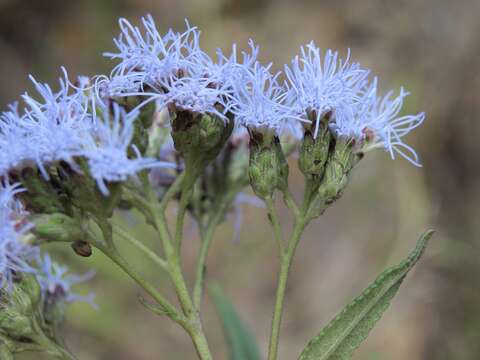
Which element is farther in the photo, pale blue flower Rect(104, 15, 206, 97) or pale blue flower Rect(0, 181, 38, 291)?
pale blue flower Rect(104, 15, 206, 97)

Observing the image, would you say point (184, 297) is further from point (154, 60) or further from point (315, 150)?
point (154, 60)

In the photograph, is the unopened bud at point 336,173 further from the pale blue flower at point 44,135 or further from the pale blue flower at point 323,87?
the pale blue flower at point 44,135

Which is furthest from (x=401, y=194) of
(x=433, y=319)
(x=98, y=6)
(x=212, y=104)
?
(x=212, y=104)

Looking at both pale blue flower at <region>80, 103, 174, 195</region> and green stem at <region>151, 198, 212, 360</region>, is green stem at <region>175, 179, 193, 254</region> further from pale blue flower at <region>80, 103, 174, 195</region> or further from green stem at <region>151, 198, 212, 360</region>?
pale blue flower at <region>80, 103, 174, 195</region>

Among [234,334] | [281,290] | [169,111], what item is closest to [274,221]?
[281,290]

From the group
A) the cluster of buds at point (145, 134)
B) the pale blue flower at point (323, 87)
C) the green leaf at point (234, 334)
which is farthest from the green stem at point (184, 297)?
the green leaf at point (234, 334)

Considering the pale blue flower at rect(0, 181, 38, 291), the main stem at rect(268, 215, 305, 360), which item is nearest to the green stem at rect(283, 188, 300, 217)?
the main stem at rect(268, 215, 305, 360)
